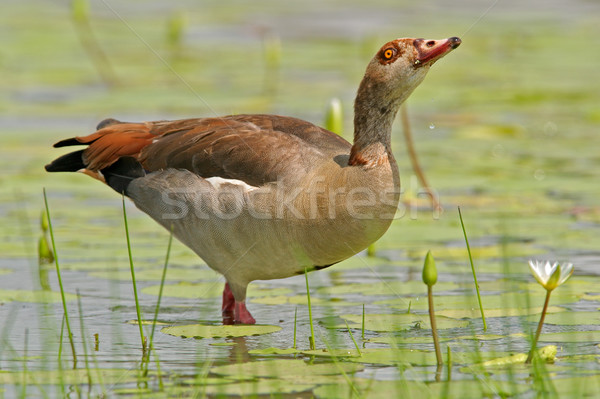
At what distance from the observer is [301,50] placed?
15.1 meters

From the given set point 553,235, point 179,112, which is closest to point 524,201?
point 553,235

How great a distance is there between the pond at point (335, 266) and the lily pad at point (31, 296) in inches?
Answer: 0.7

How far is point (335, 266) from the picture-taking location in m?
6.86

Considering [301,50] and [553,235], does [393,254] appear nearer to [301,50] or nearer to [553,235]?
[553,235]

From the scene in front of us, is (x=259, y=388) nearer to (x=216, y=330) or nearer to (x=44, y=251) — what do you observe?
(x=216, y=330)

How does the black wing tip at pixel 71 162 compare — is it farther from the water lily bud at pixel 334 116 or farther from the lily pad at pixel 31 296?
the water lily bud at pixel 334 116

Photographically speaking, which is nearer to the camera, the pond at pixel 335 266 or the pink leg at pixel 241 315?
the pond at pixel 335 266

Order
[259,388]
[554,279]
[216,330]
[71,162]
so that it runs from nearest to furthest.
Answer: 1. [554,279]
2. [259,388]
3. [216,330]
4. [71,162]

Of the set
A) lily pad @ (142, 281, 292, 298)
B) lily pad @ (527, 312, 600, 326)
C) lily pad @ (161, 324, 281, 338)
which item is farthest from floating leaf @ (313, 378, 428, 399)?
lily pad @ (142, 281, 292, 298)

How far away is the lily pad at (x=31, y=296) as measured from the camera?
19.4ft

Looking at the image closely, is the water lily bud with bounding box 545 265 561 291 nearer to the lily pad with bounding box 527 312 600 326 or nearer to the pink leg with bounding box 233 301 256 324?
the lily pad with bounding box 527 312 600 326

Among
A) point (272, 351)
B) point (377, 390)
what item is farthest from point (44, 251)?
point (377, 390)

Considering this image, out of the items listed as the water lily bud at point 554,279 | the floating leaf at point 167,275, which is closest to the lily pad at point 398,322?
the water lily bud at point 554,279

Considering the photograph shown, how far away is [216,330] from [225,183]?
867 mm
